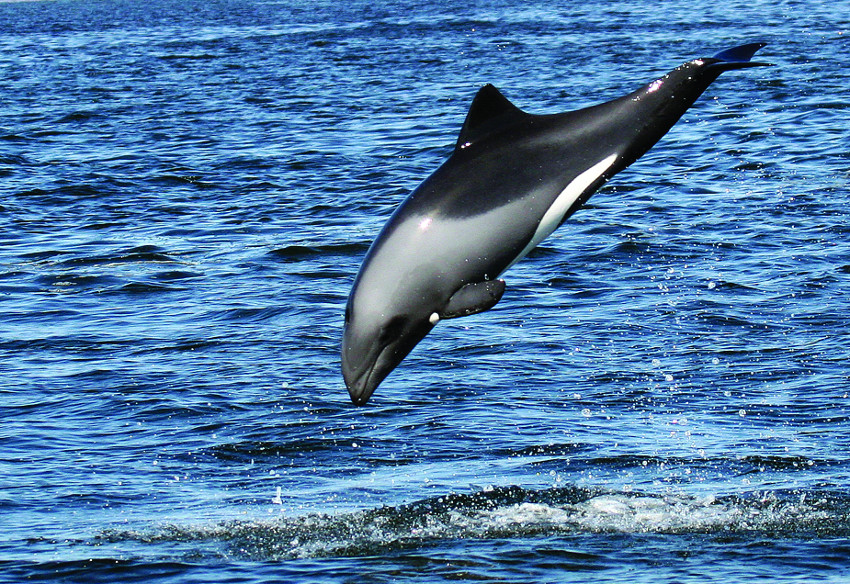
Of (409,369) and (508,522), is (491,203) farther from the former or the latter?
(409,369)

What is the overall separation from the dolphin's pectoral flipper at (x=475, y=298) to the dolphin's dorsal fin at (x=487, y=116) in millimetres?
752

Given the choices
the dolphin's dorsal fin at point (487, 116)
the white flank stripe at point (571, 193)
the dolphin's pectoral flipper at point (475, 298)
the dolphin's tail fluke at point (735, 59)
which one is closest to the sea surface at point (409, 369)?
the dolphin's pectoral flipper at point (475, 298)

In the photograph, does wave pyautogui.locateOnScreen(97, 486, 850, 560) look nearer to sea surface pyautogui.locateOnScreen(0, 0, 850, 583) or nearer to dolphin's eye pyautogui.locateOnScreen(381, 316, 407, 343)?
sea surface pyautogui.locateOnScreen(0, 0, 850, 583)

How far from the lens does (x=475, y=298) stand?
721 cm

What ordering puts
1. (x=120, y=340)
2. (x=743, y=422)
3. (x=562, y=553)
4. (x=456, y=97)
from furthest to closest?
(x=456, y=97), (x=120, y=340), (x=743, y=422), (x=562, y=553)

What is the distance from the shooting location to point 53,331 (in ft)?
52.4

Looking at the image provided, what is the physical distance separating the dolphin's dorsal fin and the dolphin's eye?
3.10 feet

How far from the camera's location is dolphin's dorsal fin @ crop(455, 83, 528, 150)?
7.45 metres

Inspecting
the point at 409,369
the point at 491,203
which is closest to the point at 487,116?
the point at 491,203

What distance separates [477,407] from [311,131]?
1661 centimetres

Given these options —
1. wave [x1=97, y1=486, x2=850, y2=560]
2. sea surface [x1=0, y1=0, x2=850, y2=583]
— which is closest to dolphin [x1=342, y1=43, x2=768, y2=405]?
sea surface [x1=0, y1=0, x2=850, y2=583]

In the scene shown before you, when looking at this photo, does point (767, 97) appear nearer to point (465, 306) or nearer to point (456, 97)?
point (456, 97)

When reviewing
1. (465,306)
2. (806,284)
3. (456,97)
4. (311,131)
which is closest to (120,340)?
(806,284)

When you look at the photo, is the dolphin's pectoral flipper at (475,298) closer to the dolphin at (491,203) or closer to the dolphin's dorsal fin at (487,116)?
the dolphin at (491,203)
